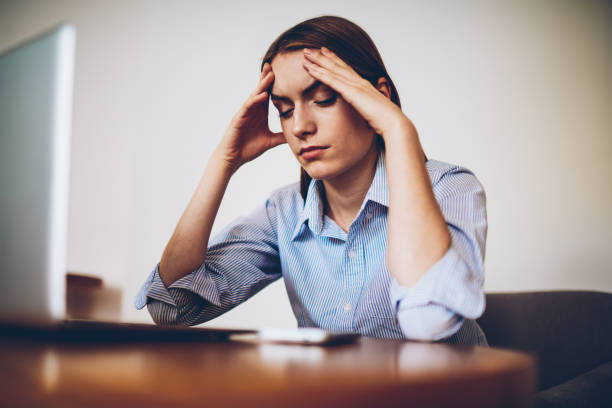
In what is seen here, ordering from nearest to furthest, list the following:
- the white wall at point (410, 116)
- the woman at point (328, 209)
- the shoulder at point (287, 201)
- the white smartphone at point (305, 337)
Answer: the white smartphone at point (305, 337)
the woman at point (328, 209)
the shoulder at point (287, 201)
the white wall at point (410, 116)

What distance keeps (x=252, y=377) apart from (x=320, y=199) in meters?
0.84

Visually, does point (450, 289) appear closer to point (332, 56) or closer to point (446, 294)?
point (446, 294)

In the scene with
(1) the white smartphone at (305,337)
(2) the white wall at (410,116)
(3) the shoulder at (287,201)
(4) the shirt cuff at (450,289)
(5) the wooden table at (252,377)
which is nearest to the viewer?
(5) the wooden table at (252,377)

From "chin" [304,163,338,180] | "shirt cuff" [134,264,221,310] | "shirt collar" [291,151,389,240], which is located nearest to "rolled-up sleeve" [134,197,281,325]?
"shirt cuff" [134,264,221,310]

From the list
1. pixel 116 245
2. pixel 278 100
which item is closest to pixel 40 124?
pixel 278 100


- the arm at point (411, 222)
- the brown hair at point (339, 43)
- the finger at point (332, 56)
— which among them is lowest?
the arm at point (411, 222)

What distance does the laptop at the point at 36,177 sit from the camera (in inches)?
15.5

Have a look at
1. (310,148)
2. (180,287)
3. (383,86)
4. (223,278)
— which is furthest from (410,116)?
(180,287)

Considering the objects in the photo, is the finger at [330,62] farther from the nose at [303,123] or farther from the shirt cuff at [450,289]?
the shirt cuff at [450,289]

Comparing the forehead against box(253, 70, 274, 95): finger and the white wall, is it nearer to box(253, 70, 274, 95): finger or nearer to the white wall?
box(253, 70, 274, 95): finger

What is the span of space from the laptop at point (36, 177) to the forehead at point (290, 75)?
638mm

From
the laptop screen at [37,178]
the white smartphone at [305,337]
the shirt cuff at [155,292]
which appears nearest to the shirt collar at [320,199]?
the shirt cuff at [155,292]

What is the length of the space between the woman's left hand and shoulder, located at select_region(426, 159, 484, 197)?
0.16 meters

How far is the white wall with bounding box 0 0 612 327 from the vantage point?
5.74 ft
